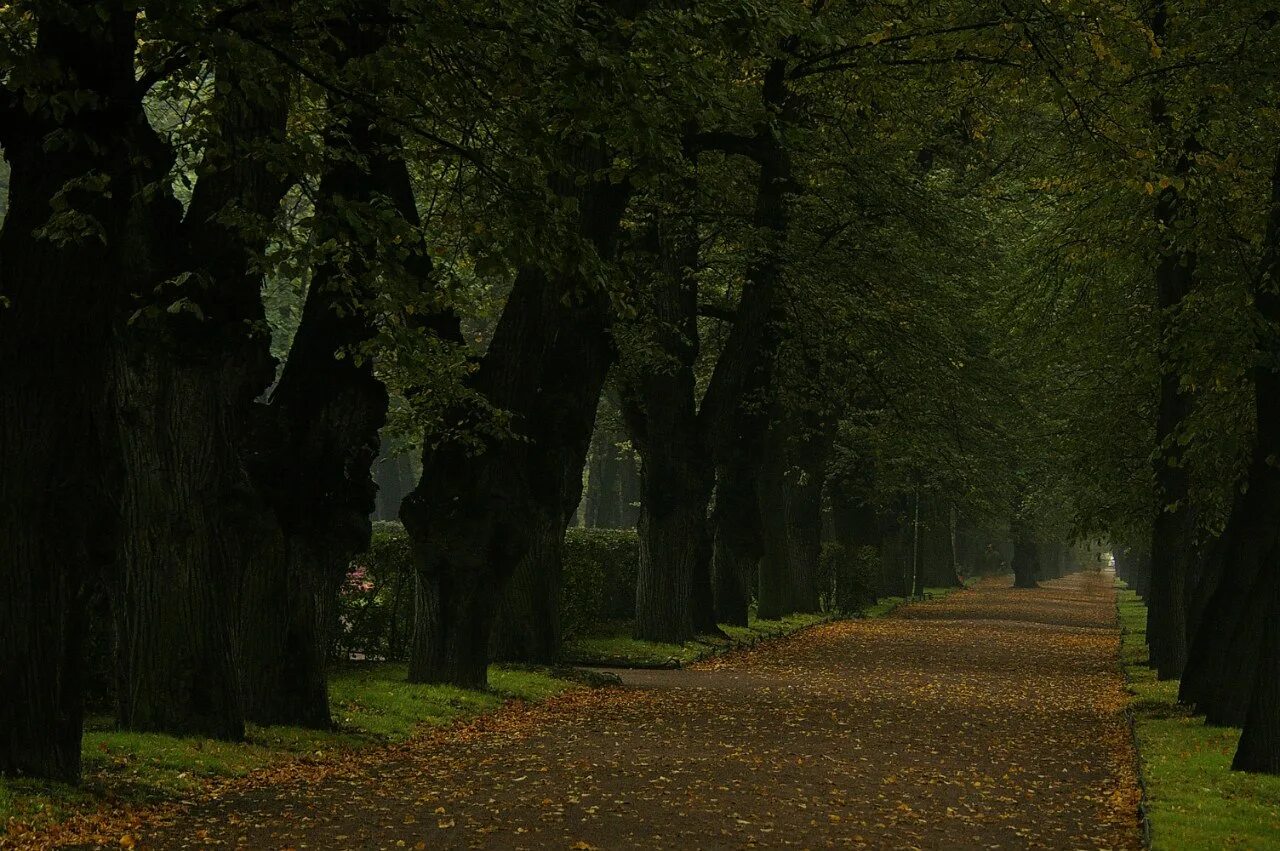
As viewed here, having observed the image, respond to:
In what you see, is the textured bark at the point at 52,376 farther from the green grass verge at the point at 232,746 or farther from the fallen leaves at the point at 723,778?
the fallen leaves at the point at 723,778

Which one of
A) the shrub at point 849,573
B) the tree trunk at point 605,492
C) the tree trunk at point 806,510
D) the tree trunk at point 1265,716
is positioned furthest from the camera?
the tree trunk at point 605,492

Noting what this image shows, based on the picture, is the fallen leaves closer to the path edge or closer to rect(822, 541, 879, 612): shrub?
the path edge

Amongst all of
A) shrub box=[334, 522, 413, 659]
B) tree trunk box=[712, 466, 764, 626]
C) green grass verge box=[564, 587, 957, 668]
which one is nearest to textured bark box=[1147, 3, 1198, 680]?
green grass verge box=[564, 587, 957, 668]

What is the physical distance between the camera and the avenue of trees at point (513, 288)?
10164mm

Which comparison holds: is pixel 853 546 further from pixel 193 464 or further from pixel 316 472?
pixel 193 464

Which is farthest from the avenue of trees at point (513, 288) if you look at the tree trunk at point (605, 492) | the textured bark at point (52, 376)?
the tree trunk at point (605, 492)

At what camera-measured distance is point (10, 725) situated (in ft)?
32.7

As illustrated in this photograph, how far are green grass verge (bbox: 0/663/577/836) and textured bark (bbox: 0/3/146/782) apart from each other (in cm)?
44

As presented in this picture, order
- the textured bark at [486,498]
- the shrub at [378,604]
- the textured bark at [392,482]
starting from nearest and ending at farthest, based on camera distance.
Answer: the textured bark at [486,498]
the shrub at [378,604]
the textured bark at [392,482]

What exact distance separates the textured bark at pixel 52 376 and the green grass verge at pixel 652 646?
13973mm

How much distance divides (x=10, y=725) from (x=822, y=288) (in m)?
18.6

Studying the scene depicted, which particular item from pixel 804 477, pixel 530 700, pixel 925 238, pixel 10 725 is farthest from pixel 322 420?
pixel 804 477

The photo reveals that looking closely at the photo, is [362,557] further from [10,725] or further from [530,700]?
[10,725]

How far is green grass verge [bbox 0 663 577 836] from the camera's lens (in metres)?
9.72
